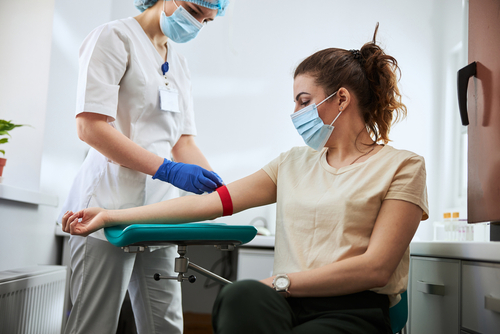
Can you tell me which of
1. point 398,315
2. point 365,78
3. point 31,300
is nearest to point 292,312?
point 398,315

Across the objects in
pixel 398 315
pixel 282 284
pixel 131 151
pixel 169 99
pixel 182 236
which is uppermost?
pixel 169 99

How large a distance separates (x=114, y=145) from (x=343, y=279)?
2.54 feet

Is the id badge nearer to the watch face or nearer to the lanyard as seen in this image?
the lanyard

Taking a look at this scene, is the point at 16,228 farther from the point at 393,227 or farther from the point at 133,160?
the point at 393,227

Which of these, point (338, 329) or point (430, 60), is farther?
point (430, 60)

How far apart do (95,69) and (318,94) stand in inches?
27.6

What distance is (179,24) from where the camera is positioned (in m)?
1.45

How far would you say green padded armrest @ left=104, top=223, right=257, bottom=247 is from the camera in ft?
3.28

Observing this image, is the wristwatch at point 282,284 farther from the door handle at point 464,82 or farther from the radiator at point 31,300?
the radiator at point 31,300

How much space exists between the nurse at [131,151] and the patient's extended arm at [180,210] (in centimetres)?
7

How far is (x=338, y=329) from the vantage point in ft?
2.98

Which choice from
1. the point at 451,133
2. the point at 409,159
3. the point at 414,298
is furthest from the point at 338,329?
the point at 451,133

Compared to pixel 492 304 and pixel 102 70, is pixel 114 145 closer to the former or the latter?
pixel 102 70

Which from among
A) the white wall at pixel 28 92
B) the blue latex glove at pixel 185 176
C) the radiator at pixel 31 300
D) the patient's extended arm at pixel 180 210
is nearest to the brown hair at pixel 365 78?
the patient's extended arm at pixel 180 210
